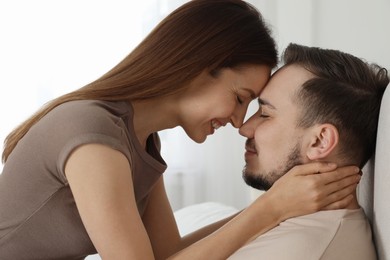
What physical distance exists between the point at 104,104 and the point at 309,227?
53 centimetres

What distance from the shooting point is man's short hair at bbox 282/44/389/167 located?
4.73 ft

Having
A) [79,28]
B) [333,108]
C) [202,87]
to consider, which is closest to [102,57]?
[79,28]

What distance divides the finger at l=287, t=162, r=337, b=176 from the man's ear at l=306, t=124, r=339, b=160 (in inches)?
1.3

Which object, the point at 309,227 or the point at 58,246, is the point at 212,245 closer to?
the point at 309,227

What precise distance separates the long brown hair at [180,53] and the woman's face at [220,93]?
0.12 ft

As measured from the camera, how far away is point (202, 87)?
61.6 inches

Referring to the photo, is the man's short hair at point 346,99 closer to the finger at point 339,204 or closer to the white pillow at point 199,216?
the finger at point 339,204

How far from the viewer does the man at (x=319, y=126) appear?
1311 millimetres

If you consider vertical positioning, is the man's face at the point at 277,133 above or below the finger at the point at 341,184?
above

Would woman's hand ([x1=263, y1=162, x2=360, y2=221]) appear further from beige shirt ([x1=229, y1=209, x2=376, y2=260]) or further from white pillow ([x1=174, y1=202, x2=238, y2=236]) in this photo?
white pillow ([x1=174, y1=202, x2=238, y2=236])

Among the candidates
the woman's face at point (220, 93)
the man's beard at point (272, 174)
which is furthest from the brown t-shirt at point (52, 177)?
the man's beard at point (272, 174)

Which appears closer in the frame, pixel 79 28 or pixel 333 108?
pixel 333 108

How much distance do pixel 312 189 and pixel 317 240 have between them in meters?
0.14

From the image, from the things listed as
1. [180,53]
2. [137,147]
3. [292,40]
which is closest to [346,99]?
[180,53]
